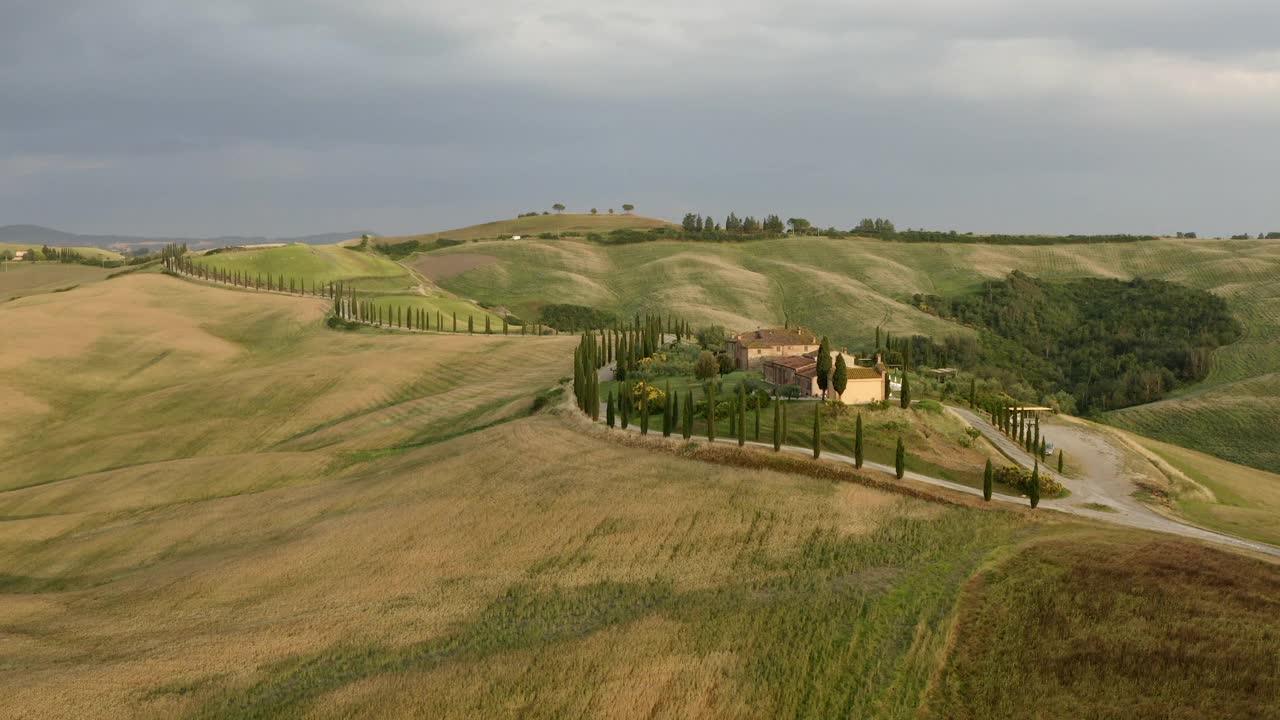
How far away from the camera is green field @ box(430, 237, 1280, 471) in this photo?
5202 inches

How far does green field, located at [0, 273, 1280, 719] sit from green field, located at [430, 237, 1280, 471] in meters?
79.2

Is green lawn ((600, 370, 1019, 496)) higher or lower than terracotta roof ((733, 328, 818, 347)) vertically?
lower

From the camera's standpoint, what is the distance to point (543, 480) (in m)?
47.2

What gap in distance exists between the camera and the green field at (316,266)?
538 feet

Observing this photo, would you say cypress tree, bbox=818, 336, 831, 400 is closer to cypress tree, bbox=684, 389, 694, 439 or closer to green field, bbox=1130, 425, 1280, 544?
cypress tree, bbox=684, 389, 694, 439

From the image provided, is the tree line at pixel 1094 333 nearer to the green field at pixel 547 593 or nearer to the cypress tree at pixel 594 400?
the cypress tree at pixel 594 400

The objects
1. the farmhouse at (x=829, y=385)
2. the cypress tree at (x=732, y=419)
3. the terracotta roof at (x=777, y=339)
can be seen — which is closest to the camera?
the cypress tree at (x=732, y=419)

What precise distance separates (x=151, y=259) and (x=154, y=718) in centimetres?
20890

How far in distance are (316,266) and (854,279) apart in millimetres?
115316

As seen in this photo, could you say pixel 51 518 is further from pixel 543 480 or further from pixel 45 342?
pixel 45 342

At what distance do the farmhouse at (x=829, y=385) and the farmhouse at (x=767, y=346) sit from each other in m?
9.82

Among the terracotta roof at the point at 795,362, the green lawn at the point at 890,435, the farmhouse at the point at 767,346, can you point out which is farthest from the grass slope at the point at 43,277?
the green lawn at the point at 890,435

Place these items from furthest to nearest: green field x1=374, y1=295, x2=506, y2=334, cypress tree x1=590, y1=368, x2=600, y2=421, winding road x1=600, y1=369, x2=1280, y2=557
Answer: green field x1=374, y1=295, x2=506, y2=334 → cypress tree x1=590, y1=368, x2=600, y2=421 → winding road x1=600, y1=369, x2=1280, y2=557

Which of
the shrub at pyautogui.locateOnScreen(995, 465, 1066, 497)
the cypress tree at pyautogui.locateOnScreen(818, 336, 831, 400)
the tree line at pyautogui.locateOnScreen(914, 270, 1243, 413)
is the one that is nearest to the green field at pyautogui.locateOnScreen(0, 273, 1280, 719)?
the shrub at pyautogui.locateOnScreen(995, 465, 1066, 497)
